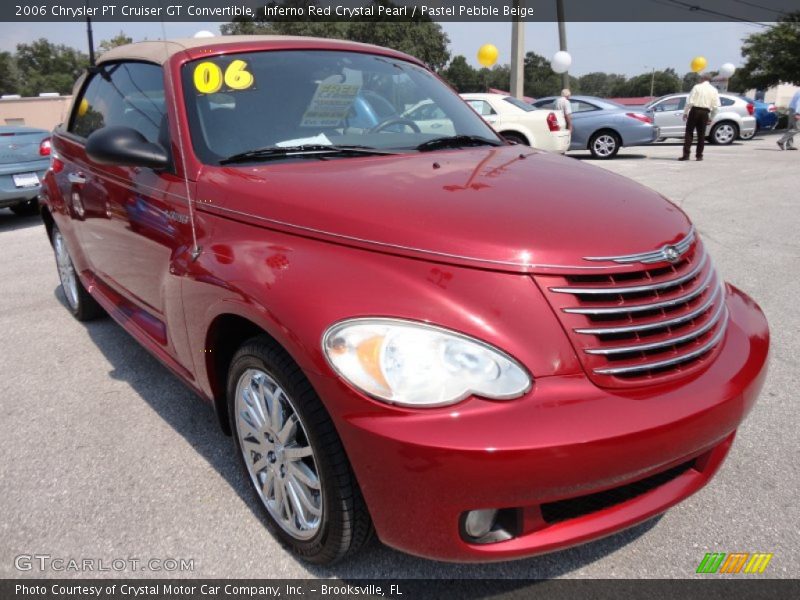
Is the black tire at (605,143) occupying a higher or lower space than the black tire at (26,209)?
higher

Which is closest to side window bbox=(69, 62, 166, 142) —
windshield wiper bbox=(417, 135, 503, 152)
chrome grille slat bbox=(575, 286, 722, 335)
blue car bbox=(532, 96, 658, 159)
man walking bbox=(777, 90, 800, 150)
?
windshield wiper bbox=(417, 135, 503, 152)

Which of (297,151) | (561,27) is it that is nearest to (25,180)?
(297,151)

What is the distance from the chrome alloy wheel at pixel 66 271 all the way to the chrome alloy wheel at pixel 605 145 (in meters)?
12.6

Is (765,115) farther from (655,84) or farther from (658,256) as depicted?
(655,84)

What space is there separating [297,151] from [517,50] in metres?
18.2

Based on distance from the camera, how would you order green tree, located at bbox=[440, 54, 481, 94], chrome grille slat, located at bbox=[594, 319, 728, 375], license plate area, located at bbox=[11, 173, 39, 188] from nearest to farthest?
chrome grille slat, located at bbox=[594, 319, 728, 375], license plate area, located at bbox=[11, 173, 39, 188], green tree, located at bbox=[440, 54, 481, 94]

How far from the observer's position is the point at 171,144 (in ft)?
8.41

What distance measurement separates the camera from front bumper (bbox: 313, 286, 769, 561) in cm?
156

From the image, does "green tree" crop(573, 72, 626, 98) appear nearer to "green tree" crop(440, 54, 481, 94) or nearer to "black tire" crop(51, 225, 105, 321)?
"green tree" crop(440, 54, 481, 94)

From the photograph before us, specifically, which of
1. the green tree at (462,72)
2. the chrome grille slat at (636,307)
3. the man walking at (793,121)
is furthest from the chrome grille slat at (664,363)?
the green tree at (462,72)

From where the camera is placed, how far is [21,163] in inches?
308

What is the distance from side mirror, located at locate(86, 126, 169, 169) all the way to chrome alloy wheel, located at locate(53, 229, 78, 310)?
210cm

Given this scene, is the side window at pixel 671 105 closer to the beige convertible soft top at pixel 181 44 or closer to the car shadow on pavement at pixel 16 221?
the car shadow on pavement at pixel 16 221

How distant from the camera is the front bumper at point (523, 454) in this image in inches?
61.4
